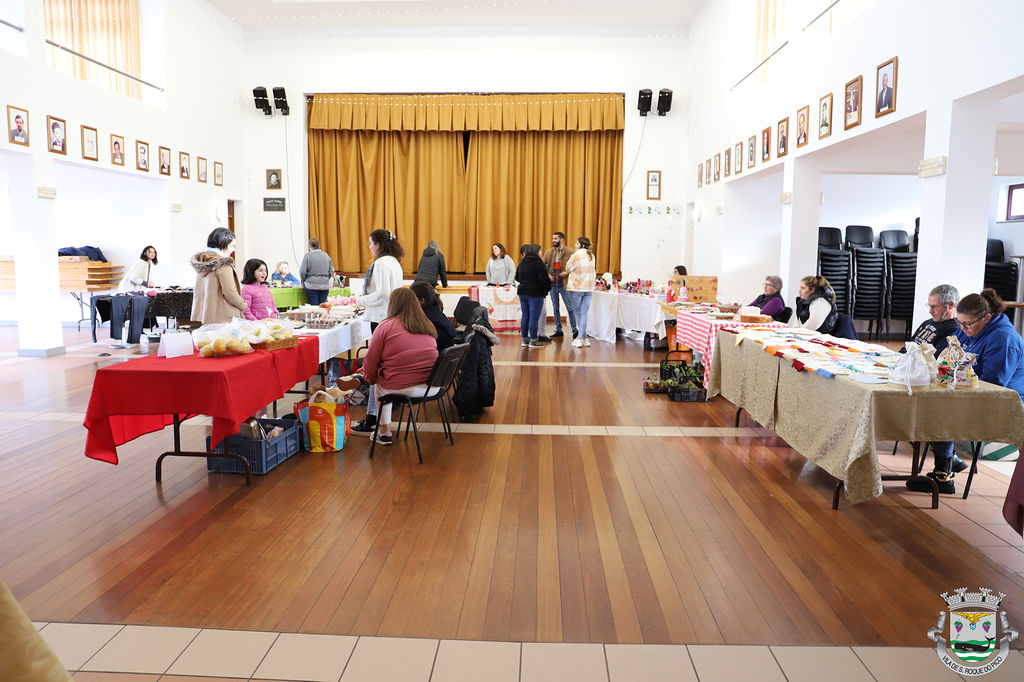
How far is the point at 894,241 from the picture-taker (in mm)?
11141

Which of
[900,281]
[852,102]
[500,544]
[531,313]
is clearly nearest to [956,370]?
[500,544]

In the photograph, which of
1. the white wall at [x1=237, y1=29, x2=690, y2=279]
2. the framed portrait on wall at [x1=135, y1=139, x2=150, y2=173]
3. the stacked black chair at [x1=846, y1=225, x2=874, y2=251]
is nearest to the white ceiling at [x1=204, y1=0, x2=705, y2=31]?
the white wall at [x1=237, y1=29, x2=690, y2=279]

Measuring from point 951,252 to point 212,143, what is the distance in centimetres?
1128

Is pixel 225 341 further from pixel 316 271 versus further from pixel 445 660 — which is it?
pixel 316 271

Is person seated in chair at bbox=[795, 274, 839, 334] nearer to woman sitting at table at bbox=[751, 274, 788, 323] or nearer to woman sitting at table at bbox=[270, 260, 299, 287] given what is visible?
woman sitting at table at bbox=[751, 274, 788, 323]

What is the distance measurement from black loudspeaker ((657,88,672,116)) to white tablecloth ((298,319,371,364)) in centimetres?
863

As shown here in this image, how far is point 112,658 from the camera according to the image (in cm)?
239

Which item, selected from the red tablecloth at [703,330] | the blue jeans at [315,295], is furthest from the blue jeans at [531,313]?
the blue jeans at [315,295]

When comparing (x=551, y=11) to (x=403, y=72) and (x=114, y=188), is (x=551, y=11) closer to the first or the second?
(x=403, y=72)

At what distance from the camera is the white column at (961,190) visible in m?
5.06

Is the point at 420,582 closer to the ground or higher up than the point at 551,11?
closer to the ground

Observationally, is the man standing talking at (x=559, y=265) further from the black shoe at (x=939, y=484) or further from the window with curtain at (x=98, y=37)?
the window with curtain at (x=98, y=37)

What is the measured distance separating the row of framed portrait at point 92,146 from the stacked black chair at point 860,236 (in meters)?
10.4

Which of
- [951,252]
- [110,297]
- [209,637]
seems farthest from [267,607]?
[110,297]
